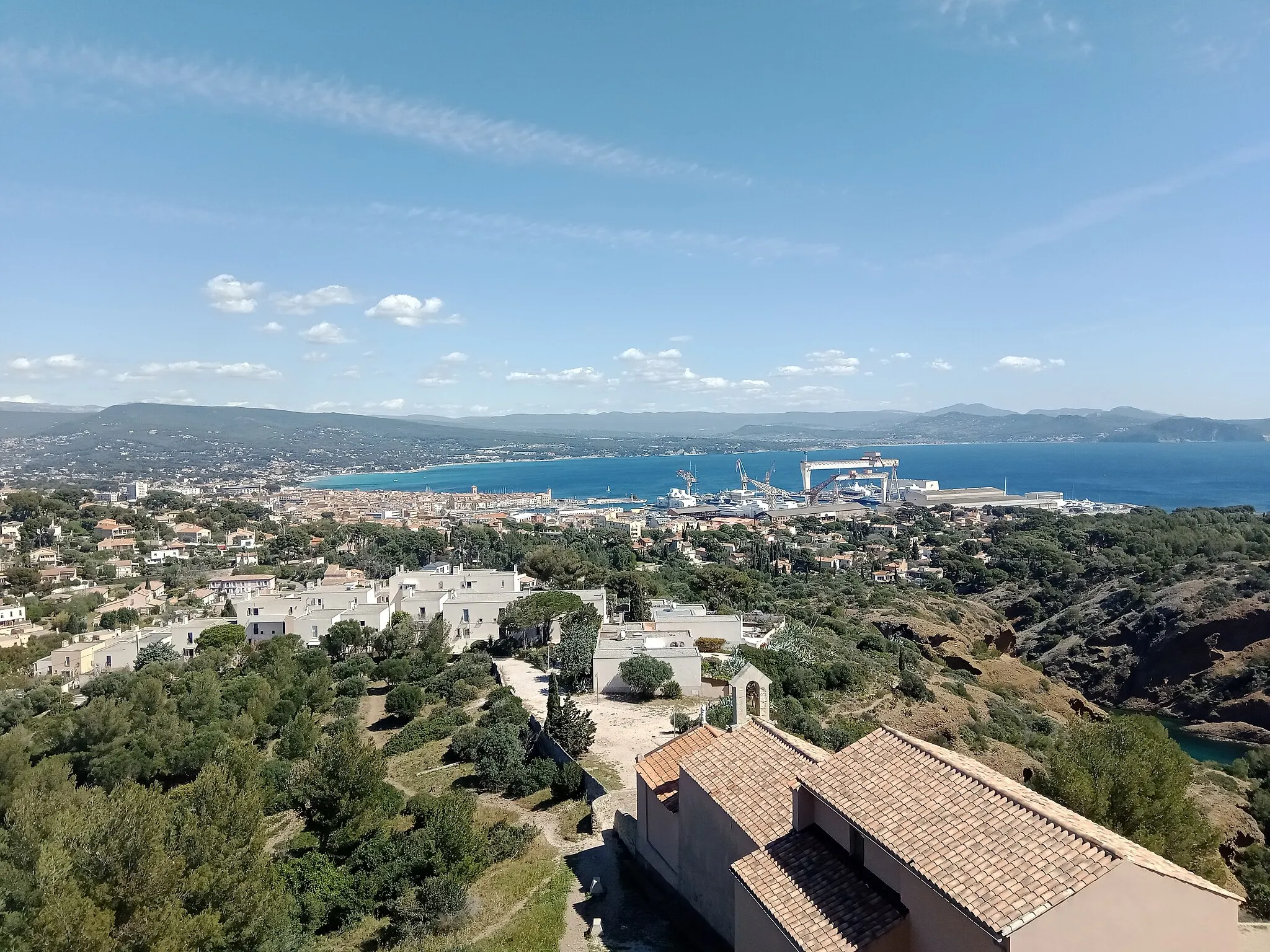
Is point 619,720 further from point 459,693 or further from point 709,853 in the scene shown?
point 709,853

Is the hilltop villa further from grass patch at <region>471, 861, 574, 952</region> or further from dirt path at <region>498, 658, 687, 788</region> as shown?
dirt path at <region>498, 658, 687, 788</region>

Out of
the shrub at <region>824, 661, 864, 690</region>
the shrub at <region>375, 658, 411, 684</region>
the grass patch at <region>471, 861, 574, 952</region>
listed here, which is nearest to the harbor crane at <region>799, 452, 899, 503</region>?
the shrub at <region>824, 661, 864, 690</region>

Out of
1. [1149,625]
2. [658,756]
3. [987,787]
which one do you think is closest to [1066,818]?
[987,787]

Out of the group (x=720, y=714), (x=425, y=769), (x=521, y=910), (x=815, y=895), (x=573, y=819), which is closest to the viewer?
(x=815, y=895)

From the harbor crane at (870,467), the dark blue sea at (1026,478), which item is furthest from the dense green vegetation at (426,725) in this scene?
the dark blue sea at (1026,478)

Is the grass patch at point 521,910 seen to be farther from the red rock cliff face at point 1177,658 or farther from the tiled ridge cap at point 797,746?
the red rock cliff face at point 1177,658

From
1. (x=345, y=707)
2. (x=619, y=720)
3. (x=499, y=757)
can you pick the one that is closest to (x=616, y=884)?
(x=499, y=757)
